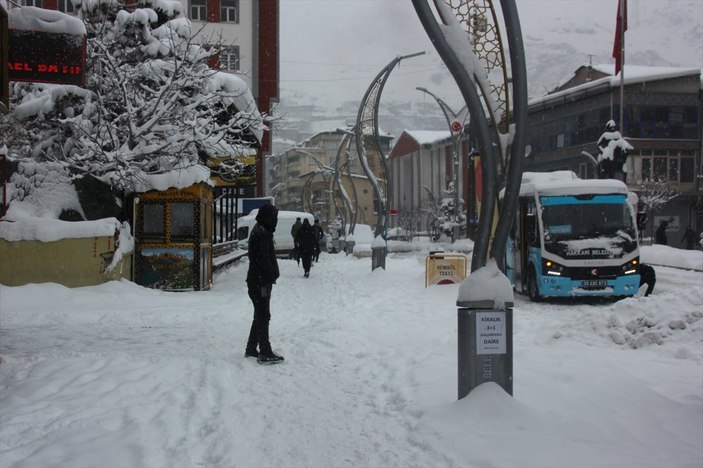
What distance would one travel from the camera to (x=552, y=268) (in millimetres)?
14656

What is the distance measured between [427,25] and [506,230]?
183cm

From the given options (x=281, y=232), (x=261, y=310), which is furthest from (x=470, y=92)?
(x=281, y=232)

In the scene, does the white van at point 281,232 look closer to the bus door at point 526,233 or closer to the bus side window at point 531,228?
the bus door at point 526,233

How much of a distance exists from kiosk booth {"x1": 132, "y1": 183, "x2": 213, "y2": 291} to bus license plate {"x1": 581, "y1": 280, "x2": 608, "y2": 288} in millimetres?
8378

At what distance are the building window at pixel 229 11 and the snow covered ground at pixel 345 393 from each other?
111ft

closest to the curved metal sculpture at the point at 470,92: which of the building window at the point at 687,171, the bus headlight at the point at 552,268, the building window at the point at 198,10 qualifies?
the bus headlight at the point at 552,268

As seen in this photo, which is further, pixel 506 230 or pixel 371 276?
pixel 371 276

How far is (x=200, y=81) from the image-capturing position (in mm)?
17141

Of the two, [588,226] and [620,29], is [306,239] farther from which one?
[620,29]

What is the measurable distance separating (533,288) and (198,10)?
33767 millimetres

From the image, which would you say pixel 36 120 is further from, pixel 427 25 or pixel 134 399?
pixel 427 25

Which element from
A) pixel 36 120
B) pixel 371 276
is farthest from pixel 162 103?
pixel 371 276

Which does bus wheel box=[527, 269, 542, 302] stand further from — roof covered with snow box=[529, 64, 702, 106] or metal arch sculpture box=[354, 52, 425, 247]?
roof covered with snow box=[529, 64, 702, 106]

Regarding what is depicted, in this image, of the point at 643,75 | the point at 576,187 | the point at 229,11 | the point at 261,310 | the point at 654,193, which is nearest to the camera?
the point at 261,310
